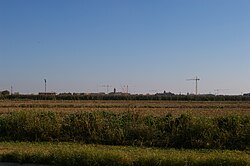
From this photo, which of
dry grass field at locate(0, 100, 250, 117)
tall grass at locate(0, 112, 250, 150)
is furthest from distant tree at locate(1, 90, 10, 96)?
tall grass at locate(0, 112, 250, 150)

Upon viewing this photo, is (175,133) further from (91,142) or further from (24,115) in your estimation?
(24,115)

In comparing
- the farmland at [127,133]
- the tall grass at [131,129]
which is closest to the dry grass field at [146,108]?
the tall grass at [131,129]

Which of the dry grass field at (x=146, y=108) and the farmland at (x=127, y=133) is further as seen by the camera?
the dry grass field at (x=146, y=108)

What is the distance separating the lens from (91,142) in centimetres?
1955

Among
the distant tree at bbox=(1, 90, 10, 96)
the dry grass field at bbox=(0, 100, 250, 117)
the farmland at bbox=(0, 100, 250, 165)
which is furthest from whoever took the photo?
the distant tree at bbox=(1, 90, 10, 96)

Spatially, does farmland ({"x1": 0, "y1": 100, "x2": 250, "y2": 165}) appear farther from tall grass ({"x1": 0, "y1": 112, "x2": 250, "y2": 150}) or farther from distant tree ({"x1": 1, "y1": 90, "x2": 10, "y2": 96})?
distant tree ({"x1": 1, "y1": 90, "x2": 10, "y2": 96})

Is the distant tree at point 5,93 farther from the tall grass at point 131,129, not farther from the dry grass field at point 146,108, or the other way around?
the tall grass at point 131,129

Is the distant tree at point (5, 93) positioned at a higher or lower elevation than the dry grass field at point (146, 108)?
higher

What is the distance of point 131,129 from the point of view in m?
19.5

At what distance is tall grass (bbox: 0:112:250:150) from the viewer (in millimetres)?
18219

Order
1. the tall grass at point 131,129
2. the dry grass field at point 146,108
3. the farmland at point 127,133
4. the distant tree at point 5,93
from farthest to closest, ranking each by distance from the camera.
→ the distant tree at point 5,93 < the dry grass field at point 146,108 < the tall grass at point 131,129 < the farmland at point 127,133

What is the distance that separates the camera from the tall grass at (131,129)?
1822 cm

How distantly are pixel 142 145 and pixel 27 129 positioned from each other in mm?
5858

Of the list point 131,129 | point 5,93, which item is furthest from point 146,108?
point 5,93
